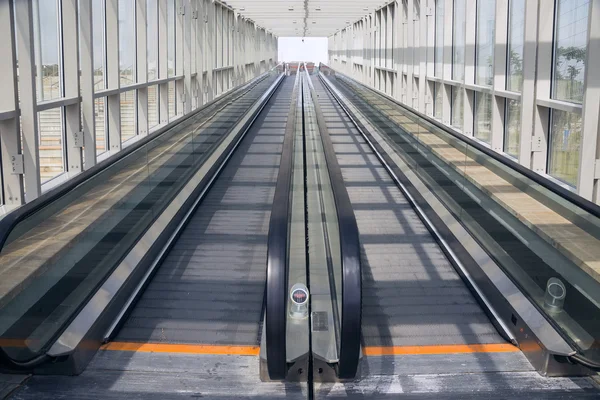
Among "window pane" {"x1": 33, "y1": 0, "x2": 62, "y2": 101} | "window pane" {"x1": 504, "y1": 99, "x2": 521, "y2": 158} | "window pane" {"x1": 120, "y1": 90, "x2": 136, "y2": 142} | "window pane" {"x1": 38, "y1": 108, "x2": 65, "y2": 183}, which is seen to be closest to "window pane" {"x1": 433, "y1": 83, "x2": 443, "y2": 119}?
"window pane" {"x1": 504, "y1": 99, "x2": 521, "y2": 158}

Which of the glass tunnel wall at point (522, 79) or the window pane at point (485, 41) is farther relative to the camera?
the window pane at point (485, 41)

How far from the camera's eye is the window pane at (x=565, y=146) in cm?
901

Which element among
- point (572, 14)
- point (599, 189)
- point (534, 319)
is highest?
point (572, 14)

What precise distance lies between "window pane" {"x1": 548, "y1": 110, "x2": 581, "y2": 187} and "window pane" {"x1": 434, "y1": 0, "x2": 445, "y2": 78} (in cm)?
817

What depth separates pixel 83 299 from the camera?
5336mm

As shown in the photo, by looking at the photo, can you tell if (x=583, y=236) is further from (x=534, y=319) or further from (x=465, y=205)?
(x=465, y=205)

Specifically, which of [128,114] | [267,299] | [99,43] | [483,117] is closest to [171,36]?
[128,114]

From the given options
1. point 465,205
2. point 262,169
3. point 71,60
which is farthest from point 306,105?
point 465,205

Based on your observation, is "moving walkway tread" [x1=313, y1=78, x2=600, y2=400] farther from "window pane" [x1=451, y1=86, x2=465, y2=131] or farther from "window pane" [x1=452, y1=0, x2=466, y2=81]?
"window pane" [x1=452, y1=0, x2=466, y2=81]

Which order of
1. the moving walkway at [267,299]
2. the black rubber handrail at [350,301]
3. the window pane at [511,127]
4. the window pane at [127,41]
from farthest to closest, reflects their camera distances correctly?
1. the window pane at [127,41]
2. the window pane at [511,127]
3. the moving walkway at [267,299]
4. the black rubber handrail at [350,301]

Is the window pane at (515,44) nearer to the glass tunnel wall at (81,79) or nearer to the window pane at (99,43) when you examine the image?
the glass tunnel wall at (81,79)

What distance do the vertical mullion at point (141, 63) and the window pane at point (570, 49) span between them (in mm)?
8342

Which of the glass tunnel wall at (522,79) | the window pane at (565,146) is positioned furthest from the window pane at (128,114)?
the window pane at (565,146)

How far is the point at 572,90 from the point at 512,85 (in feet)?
8.75
